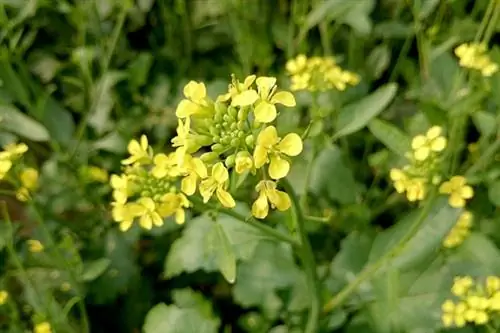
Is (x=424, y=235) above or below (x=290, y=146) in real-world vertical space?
below

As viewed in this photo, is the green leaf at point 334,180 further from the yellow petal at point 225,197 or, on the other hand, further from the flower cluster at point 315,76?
the yellow petal at point 225,197

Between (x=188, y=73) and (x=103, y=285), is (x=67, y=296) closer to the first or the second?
(x=103, y=285)

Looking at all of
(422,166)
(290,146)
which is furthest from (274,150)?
(422,166)

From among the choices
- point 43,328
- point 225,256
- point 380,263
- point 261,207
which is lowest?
point 43,328

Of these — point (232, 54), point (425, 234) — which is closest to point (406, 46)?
point (232, 54)

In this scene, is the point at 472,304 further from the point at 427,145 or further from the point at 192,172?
the point at 192,172

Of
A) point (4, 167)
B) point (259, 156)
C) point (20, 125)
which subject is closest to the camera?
point (259, 156)

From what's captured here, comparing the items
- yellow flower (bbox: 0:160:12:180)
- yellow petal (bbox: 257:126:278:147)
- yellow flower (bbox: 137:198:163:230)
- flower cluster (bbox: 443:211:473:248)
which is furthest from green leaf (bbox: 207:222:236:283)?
flower cluster (bbox: 443:211:473:248)
